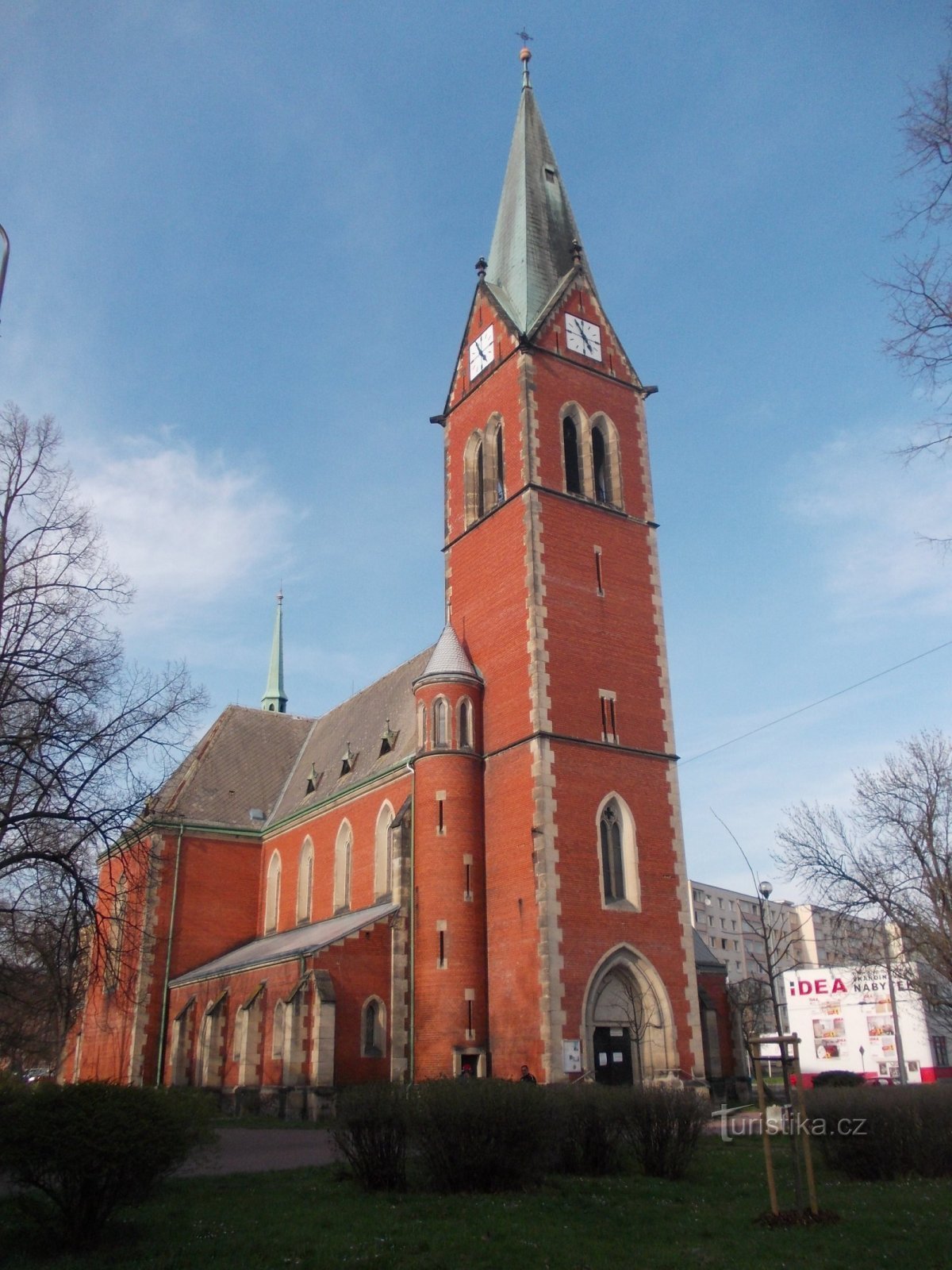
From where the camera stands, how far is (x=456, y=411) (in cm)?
3750

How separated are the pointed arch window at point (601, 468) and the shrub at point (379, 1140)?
2271 cm

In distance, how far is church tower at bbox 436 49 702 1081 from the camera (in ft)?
90.9

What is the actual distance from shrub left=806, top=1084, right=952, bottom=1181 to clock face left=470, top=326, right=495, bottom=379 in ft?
86.3

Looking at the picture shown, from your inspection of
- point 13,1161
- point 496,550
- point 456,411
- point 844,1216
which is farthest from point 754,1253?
point 456,411

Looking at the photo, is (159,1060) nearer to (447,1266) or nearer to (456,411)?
(456,411)

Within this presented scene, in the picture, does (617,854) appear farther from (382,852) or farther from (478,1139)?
(478,1139)

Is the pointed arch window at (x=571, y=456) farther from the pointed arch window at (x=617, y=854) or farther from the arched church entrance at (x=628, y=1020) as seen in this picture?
the arched church entrance at (x=628, y=1020)

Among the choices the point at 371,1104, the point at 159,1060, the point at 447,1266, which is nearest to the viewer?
the point at 447,1266

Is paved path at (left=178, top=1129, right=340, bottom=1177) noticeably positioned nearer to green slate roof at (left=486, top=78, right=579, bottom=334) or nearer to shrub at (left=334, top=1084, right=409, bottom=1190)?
shrub at (left=334, top=1084, right=409, bottom=1190)

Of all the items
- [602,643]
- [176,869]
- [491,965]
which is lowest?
[491,965]

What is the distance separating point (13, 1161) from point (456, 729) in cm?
2033

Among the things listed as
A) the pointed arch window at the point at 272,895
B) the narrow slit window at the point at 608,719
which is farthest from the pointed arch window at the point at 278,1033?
the narrow slit window at the point at 608,719

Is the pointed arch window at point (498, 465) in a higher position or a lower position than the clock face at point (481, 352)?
lower

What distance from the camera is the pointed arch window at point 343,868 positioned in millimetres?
35812
